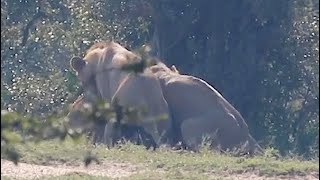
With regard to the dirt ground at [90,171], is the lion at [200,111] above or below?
above

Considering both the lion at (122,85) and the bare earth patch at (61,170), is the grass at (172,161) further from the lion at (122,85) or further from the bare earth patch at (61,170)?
the lion at (122,85)

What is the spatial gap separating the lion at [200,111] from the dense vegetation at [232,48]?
356cm

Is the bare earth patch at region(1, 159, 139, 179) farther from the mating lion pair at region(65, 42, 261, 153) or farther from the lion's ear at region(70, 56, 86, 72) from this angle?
the lion's ear at region(70, 56, 86, 72)

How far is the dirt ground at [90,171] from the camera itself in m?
10.1

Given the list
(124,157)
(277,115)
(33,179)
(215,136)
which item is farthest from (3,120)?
(277,115)

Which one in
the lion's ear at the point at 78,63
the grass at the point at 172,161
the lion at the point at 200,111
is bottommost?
the grass at the point at 172,161

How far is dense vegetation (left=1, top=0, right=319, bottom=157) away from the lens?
18.0m

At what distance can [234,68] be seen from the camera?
18.4m

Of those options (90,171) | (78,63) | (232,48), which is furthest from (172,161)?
(232,48)

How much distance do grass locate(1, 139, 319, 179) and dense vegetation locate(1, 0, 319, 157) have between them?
20.8 feet

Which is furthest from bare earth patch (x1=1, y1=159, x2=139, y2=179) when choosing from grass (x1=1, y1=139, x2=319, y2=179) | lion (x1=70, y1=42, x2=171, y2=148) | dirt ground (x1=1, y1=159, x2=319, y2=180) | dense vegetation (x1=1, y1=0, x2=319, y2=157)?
dense vegetation (x1=1, y1=0, x2=319, y2=157)

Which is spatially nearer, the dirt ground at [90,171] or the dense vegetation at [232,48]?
the dirt ground at [90,171]

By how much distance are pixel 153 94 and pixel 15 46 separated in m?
6.23

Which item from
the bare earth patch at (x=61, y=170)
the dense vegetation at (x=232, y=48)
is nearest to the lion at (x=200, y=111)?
the bare earth patch at (x=61, y=170)
